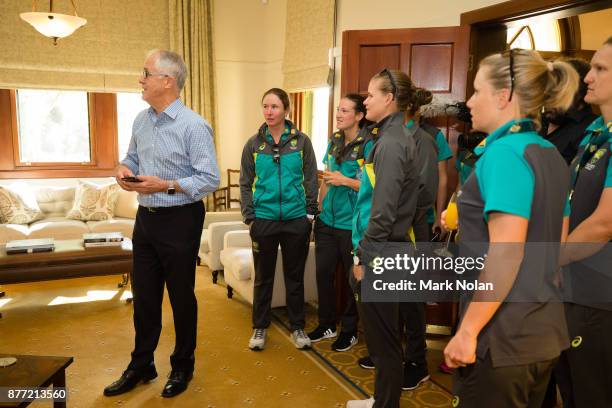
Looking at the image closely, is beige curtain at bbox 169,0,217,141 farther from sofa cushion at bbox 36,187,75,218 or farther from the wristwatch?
the wristwatch

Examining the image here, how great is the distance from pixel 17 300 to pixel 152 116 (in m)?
2.50

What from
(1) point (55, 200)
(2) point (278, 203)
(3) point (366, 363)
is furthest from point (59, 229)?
(3) point (366, 363)

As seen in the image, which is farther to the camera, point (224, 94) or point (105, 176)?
point (224, 94)

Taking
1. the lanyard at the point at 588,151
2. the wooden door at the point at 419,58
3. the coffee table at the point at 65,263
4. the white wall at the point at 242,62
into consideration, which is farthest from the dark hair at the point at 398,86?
the white wall at the point at 242,62


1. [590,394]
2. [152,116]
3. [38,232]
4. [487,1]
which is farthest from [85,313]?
[487,1]

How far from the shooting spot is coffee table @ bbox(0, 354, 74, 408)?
172cm

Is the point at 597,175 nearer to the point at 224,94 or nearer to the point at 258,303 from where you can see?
the point at 258,303

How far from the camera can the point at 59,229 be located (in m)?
4.79

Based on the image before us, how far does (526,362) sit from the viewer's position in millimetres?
1108

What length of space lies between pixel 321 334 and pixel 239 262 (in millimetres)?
858

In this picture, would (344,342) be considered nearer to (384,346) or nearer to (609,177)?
(384,346)

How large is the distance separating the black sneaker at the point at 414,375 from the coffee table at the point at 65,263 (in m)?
2.31

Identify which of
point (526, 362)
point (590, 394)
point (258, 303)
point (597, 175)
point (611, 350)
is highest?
point (597, 175)

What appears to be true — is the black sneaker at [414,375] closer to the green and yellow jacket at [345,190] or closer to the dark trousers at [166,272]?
the green and yellow jacket at [345,190]
